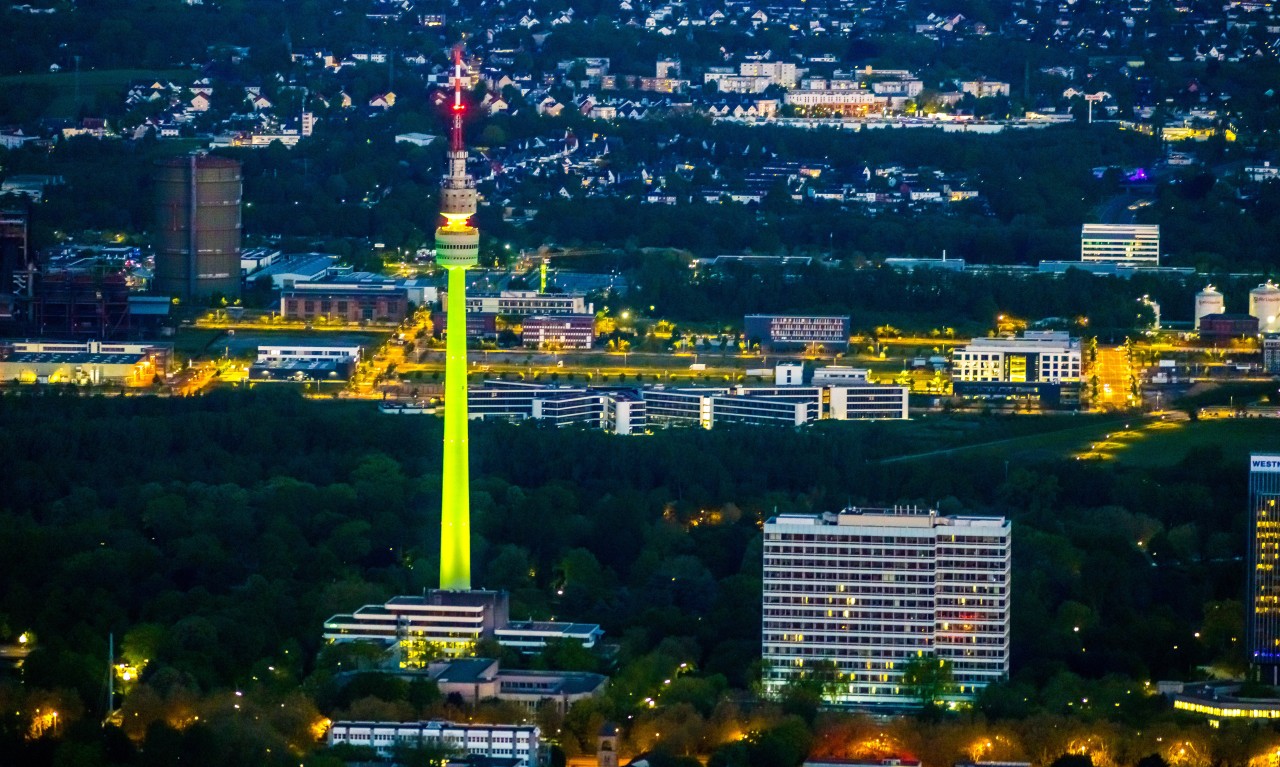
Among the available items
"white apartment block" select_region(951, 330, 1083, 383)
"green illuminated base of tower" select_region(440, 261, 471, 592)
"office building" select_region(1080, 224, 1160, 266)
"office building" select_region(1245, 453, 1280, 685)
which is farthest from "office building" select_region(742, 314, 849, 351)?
"office building" select_region(1245, 453, 1280, 685)

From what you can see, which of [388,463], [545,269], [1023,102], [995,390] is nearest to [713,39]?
[1023,102]

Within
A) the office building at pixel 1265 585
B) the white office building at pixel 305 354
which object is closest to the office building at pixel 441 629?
the office building at pixel 1265 585

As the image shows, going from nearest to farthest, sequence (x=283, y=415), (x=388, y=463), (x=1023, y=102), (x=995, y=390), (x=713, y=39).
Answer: (x=388, y=463)
(x=283, y=415)
(x=995, y=390)
(x=1023, y=102)
(x=713, y=39)

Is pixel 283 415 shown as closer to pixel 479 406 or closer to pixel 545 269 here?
pixel 479 406

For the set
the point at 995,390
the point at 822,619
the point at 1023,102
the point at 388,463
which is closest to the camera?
the point at 822,619

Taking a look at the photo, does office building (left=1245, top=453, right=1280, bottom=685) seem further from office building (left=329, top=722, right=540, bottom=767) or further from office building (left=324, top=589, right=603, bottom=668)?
office building (left=329, top=722, right=540, bottom=767)

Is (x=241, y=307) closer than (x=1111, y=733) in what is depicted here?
No

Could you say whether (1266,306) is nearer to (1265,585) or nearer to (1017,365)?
(1017,365)
